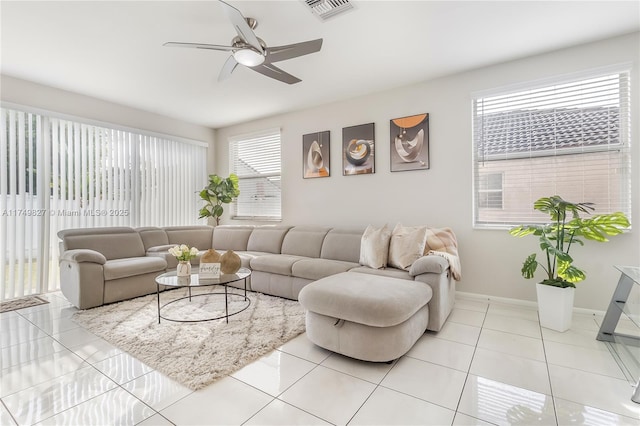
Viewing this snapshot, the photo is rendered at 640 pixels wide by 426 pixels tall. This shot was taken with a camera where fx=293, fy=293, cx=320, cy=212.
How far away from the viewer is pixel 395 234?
320 centimetres

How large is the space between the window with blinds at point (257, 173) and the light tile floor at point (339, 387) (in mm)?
3122

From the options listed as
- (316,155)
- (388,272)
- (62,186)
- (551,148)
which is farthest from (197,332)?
(551,148)

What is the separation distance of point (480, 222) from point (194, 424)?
3.30 metres

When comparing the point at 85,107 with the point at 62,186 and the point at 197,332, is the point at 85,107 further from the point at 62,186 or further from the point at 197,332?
the point at 197,332

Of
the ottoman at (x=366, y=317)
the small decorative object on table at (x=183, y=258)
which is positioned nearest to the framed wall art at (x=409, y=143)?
the ottoman at (x=366, y=317)

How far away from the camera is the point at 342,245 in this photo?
3.72 m

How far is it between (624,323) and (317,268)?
103 inches

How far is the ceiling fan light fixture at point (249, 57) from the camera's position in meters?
2.31

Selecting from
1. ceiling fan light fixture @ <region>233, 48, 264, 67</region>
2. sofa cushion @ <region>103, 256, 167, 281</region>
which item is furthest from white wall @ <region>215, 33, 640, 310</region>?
sofa cushion @ <region>103, 256, 167, 281</region>

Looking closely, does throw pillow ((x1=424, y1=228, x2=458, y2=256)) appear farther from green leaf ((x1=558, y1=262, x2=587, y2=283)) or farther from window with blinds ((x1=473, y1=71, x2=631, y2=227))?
green leaf ((x1=558, y1=262, x2=587, y2=283))

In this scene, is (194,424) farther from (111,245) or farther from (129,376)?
(111,245)

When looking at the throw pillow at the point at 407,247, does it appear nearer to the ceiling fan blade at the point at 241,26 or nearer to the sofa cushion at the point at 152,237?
the ceiling fan blade at the point at 241,26

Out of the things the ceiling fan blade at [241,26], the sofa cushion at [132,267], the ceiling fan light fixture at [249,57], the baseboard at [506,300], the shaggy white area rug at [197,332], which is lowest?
the shaggy white area rug at [197,332]

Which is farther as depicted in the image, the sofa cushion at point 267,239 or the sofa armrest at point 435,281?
the sofa cushion at point 267,239
